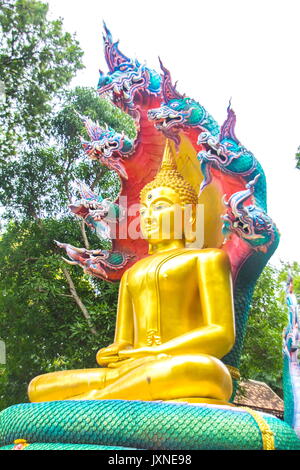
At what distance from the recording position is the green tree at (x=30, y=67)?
37.0 ft

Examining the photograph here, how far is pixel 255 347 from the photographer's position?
10.9 metres

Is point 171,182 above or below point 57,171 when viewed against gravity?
below

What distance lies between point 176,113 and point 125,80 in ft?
2.74

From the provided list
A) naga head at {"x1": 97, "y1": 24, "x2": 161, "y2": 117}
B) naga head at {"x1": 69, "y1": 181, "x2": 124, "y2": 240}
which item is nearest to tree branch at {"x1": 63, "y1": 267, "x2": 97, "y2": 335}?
naga head at {"x1": 69, "y1": 181, "x2": 124, "y2": 240}

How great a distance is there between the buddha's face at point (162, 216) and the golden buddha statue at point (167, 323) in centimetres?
1

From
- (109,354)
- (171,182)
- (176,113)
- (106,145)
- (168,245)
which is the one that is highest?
(176,113)

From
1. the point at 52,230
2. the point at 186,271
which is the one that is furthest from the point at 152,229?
the point at 52,230

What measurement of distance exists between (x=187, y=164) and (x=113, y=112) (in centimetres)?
639

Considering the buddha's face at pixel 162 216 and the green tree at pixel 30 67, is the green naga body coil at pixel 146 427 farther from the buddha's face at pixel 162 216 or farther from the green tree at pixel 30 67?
the green tree at pixel 30 67

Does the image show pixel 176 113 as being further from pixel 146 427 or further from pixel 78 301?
pixel 78 301

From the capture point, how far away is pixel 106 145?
6.16 meters

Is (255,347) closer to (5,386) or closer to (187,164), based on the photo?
(5,386)

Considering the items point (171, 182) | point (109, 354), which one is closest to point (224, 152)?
point (171, 182)

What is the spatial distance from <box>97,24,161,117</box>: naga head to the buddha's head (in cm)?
86
